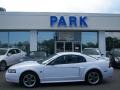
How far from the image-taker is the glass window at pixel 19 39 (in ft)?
88.1

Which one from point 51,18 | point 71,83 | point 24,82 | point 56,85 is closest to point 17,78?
point 24,82

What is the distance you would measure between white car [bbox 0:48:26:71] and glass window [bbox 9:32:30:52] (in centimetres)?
599

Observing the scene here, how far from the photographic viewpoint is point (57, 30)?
88.0 feet

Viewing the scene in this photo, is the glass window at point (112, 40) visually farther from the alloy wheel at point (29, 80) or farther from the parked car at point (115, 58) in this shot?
the alloy wheel at point (29, 80)

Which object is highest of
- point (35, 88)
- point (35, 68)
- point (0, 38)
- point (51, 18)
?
point (51, 18)

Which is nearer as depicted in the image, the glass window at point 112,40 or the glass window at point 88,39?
the glass window at point 88,39

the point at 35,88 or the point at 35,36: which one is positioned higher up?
the point at 35,36

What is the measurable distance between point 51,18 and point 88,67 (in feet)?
48.6

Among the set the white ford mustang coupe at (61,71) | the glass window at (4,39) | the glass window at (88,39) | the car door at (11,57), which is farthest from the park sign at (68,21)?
the white ford mustang coupe at (61,71)

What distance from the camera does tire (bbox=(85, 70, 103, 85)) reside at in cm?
1155

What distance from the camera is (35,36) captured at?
26.6 m

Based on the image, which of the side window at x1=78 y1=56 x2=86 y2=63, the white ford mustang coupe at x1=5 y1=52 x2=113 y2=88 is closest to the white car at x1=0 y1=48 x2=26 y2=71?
the white ford mustang coupe at x1=5 y1=52 x2=113 y2=88

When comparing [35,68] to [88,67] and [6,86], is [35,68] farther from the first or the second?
Result: [88,67]

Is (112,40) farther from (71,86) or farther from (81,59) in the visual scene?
(71,86)
